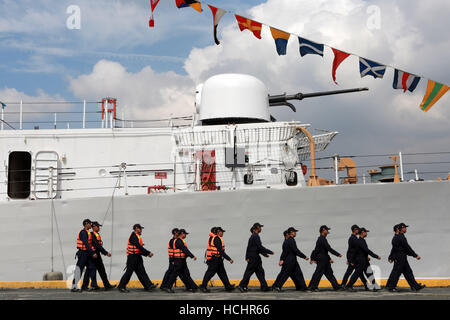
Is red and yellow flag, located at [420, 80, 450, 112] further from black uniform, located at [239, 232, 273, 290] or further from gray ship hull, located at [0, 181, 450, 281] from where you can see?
black uniform, located at [239, 232, 273, 290]

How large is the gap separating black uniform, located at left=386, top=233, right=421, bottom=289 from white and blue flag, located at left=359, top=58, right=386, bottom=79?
4.20m

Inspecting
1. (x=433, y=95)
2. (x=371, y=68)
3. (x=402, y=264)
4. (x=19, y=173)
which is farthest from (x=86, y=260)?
(x=433, y=95)

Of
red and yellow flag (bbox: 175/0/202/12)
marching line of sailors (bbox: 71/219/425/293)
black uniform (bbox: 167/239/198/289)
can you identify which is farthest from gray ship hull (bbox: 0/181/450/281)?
red and yellow flag (bbox: 175/0/202/12)

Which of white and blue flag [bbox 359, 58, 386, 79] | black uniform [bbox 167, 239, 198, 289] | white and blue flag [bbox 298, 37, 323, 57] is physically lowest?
black uniform [bbox 167, 239, 198, 289]

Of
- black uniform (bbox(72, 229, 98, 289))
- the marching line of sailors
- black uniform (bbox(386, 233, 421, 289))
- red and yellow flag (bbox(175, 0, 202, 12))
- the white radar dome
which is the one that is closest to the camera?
black uniform (bbox(386, 233, 421, 289))

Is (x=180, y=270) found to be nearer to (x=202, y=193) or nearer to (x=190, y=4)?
(x=202, y=193)

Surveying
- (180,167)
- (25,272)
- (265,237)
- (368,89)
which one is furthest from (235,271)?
(368,89)

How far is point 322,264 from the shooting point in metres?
10.2

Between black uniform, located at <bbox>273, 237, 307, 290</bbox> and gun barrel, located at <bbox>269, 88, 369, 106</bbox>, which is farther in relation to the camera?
gun barrel, located at <bbox>269, 88, 369, 106</bbox>

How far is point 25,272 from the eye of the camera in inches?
496

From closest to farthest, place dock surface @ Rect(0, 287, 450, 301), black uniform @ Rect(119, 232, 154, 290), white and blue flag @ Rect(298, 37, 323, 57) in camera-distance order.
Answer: dock surface @ Rect(0, 287, 450, 301) → black uniform @ Rect(119, 232, 154, 290) → white and blue flag @ Rect(298, 37, 323, 57)

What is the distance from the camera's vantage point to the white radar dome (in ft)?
43.5

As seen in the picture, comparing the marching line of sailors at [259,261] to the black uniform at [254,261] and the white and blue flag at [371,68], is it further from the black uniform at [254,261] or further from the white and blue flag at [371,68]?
the white and blue flag at [371,68]
